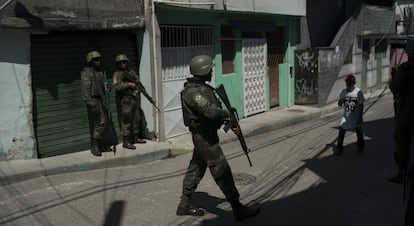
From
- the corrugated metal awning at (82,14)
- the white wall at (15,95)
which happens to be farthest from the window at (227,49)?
the white wall at (15,95)

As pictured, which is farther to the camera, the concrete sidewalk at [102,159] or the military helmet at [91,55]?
the military helmet at [91,55]

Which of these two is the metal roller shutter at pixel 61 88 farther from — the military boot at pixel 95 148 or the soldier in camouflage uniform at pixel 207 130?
the soldier in camouflage uniform at pixel 207 130

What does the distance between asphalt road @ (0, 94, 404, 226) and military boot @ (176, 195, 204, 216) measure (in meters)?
0.06

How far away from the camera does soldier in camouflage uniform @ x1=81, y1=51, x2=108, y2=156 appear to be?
7.55m

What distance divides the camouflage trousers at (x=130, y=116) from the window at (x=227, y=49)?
3.62 m

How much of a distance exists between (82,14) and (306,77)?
28.4 ft

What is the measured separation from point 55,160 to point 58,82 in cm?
132

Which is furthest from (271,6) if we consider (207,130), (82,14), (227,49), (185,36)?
(207,130)

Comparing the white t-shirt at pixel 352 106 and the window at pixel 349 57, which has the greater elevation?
the window at pixel 349 57

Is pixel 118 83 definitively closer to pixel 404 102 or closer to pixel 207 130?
pixel 207 130

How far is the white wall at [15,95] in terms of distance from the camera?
6.95 m

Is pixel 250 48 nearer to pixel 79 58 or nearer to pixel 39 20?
pixel 79 58

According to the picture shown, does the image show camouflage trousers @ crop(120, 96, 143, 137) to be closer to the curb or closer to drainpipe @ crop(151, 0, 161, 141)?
the curb

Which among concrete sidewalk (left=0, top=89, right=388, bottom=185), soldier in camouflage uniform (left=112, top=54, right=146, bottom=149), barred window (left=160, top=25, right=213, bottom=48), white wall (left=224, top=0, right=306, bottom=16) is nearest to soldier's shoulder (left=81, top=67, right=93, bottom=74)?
soldier in camouflage uniform (left=112, top=54, right=146, bottom=149)
